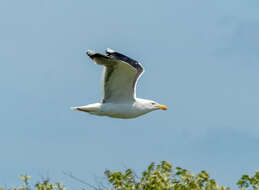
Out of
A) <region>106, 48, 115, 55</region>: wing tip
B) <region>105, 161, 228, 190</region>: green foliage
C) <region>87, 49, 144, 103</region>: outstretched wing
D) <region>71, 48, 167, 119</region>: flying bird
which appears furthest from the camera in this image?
<region>106, 48, 115, 55</region>: wing tip

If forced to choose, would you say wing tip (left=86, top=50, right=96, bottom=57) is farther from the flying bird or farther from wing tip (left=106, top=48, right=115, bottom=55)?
wing tip (left=106, top=48, right=115, bottom=55)

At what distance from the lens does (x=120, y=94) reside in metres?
15.3

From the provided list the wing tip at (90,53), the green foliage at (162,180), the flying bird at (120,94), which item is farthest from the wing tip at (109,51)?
the green foliage at (162,180)

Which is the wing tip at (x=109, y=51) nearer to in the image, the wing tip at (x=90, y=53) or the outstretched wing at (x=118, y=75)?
the outstretched wing at (x=118, y=75)

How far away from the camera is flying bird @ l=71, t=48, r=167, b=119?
14.5m

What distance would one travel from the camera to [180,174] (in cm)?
991

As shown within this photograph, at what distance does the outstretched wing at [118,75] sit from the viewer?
1383cm

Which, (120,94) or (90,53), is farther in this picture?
(120,94)

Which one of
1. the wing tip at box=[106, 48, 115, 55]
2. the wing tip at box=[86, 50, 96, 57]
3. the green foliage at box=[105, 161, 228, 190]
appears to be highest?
the wing tip at box=[106, 48, 115, 55]

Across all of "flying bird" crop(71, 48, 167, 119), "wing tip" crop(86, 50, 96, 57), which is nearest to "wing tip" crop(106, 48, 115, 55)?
"flying bird" crop(71, 48, 167, 119)

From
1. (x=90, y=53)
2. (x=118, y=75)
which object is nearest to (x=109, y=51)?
(x=118, y=75)

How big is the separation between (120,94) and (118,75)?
3.01 feet

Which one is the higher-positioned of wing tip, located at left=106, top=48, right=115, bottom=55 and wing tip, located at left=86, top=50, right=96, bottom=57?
wing tip, located at left=106, top=48, right=115, bottom=55

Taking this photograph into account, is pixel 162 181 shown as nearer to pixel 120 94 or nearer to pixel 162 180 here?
pixel 162 180
